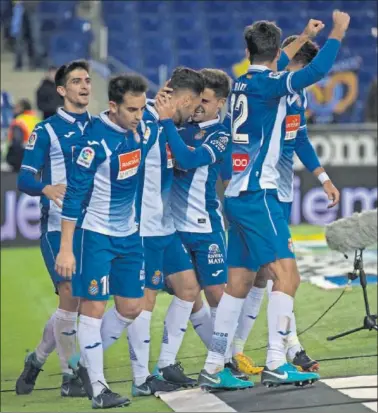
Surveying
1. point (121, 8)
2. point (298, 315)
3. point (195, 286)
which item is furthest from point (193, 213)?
point (121, 8)

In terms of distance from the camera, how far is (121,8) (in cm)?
1531

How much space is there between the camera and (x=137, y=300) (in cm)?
494

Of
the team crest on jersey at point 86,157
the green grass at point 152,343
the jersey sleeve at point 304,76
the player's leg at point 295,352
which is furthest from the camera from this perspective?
the green grass at point 152,343

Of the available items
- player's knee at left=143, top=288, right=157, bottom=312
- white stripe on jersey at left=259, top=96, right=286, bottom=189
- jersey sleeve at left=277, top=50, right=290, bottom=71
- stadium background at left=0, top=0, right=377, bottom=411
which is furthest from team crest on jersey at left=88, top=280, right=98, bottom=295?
stadium background at left=0, top=0, right=377, bottom=411

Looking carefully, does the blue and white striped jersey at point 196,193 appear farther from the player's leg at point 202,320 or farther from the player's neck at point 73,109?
the player's neck at point 73,109

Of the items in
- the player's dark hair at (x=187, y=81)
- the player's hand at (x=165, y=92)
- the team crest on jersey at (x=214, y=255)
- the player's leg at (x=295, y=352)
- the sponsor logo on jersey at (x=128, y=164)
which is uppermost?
the player's dark hair at (x=187, y=81)

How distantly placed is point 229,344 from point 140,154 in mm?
877

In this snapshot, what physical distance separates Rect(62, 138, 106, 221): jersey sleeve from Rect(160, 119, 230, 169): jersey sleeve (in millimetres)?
341

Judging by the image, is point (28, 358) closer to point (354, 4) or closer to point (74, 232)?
point (74, 232)

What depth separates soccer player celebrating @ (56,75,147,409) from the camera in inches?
183

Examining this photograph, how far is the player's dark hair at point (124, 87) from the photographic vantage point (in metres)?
4.66

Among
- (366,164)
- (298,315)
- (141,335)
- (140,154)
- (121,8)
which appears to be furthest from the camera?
(121,8)

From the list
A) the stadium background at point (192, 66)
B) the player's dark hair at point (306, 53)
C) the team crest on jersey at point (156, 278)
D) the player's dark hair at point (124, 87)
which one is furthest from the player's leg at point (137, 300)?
the stadium background at point (192, 66)

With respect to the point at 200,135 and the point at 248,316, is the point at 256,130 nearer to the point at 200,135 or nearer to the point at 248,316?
the point at 200,135
